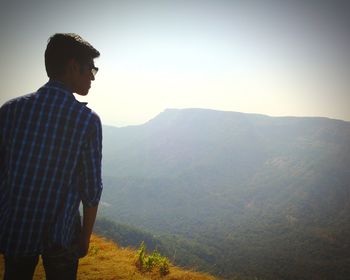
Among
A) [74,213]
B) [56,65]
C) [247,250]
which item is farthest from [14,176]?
[247,250]

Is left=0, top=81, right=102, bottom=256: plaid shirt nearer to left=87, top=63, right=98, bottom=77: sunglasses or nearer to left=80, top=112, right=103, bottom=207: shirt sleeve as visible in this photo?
left=80, top=112, right=103, bottom=207: shirt sleeve

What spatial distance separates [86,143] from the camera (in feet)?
5.84

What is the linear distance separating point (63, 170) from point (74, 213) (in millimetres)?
308

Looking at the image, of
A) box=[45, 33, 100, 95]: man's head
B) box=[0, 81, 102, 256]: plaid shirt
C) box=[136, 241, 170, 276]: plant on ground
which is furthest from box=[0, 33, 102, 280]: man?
box=[136, 241, 170, 276]: plant on ground

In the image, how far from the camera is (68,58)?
1936 millimetres

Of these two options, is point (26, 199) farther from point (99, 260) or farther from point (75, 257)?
point (99, 260)

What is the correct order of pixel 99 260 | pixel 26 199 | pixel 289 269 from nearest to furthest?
pixel 26 199, pixel 99 260, pixel 289 269

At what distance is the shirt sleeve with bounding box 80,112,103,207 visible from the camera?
5.83ft

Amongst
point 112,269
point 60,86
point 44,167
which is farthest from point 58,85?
point 112,269

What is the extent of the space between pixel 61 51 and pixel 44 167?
31.3 inches

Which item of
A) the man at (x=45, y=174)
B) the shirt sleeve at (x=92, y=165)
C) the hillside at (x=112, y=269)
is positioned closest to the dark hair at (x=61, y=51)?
the man at (x=45, y=174)

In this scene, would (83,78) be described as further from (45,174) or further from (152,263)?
(152,263)

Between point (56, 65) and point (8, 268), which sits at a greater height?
point (56, 65)

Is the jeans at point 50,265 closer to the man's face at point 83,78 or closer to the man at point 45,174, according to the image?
the man at point 45,174
